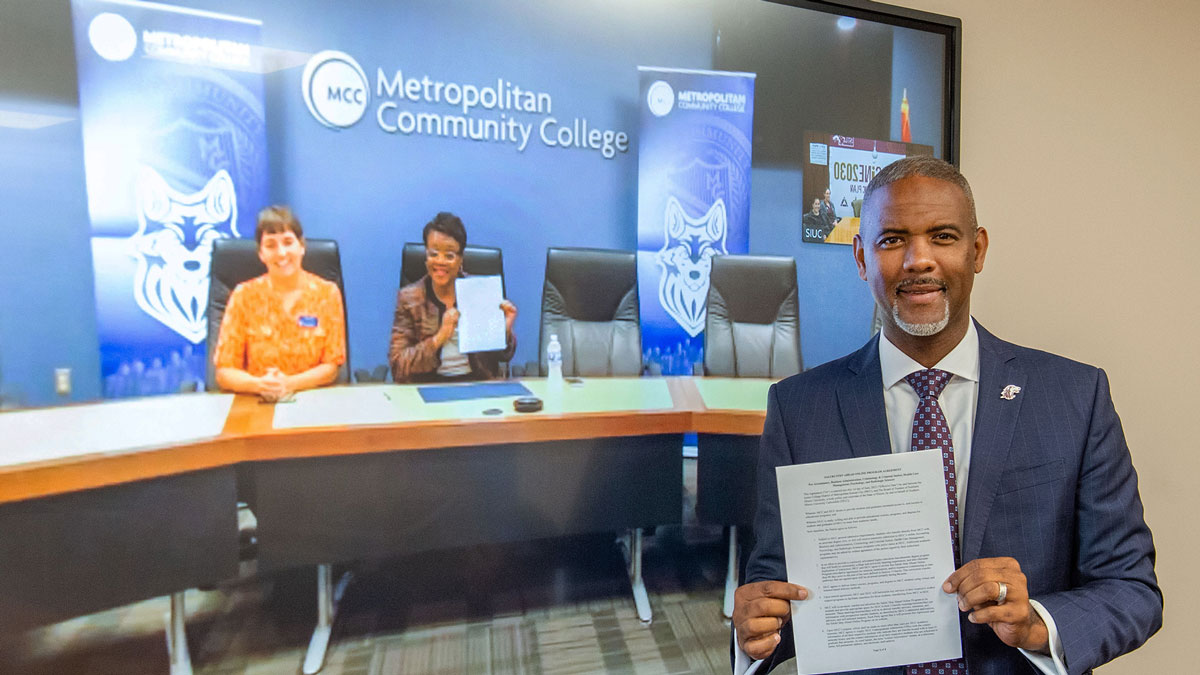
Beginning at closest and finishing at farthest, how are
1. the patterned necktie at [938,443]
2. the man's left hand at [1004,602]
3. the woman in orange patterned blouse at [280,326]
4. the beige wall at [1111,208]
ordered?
the man's left hand at [1004,602] → the patterned necktie at [938,443] → the woman in orange patterned blouse at [280,326] → the beige wall at [1111,208]

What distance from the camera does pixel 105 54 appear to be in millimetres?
1063

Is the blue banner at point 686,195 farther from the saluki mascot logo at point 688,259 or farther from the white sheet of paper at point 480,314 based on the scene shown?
the white sheet of paper at point 480,314

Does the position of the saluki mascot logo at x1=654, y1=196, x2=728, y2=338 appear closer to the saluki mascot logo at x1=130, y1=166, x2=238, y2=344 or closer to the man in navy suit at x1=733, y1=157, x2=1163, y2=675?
the man in navy suit at x1=733, y1=157, x2=1163, y2=675

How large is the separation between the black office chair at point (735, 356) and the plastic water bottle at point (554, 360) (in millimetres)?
374

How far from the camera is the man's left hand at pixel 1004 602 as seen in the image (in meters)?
0.91

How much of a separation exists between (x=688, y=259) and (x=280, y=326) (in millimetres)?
942

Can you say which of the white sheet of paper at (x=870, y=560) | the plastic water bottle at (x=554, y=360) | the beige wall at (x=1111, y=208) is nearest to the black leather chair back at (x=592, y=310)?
the plastic water bottle at (x=554, y=360)

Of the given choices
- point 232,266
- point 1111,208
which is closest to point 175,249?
point 232,266

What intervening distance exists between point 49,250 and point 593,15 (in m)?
1.19

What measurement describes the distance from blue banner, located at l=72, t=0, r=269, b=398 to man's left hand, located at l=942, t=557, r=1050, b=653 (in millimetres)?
1429

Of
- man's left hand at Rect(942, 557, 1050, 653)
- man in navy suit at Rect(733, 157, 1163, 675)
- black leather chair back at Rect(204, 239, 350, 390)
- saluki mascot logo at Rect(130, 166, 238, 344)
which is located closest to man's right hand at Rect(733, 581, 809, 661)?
man in navy suit at Rect(733, 157, 1163, 675)

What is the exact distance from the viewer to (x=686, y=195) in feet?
4.71

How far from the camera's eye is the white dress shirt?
42.9 inches

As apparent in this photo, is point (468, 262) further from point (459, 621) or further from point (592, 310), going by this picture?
point (459, 621)
